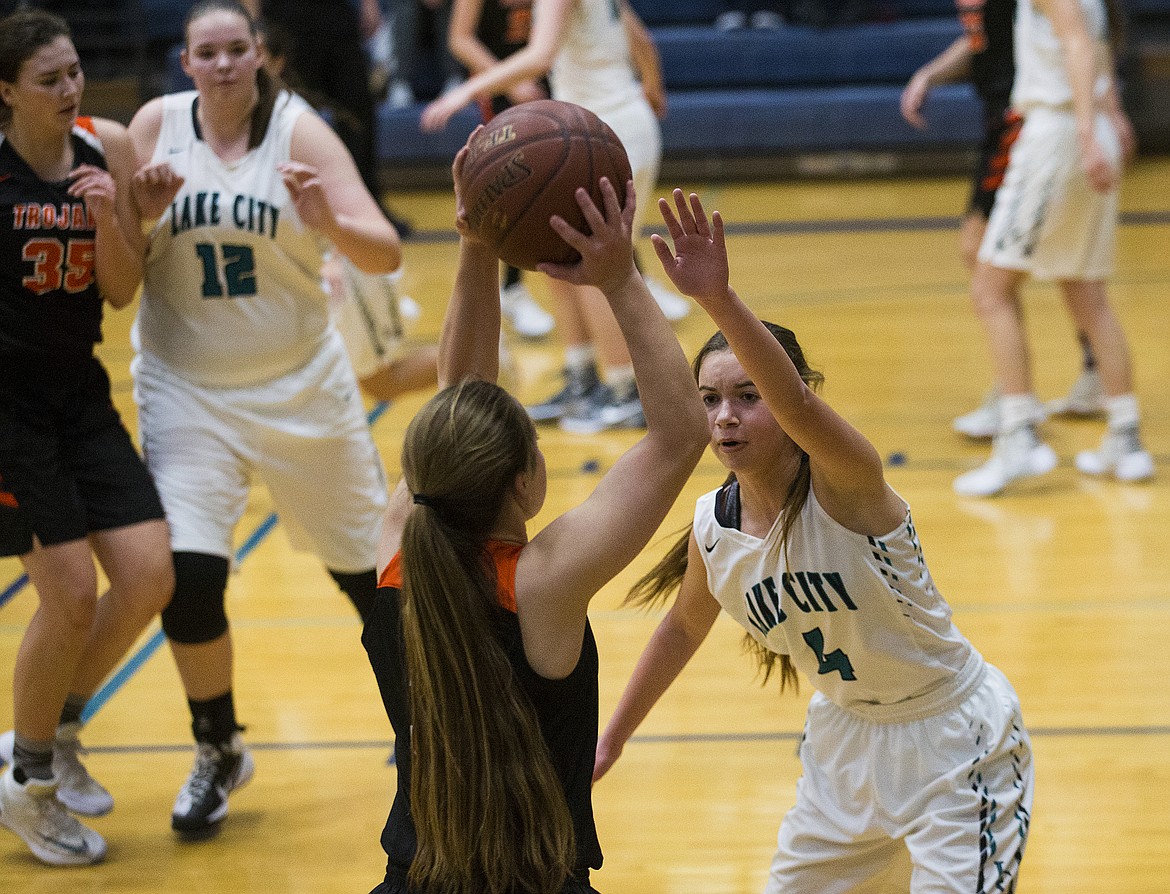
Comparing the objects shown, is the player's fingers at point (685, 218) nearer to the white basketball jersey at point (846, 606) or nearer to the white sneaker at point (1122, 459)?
the white basketball jersey at point (846, 606)

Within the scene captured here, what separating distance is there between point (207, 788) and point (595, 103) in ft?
11.6

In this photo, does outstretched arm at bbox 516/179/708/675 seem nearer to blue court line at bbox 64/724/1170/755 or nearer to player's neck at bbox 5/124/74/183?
player's neck at bbox 5/124/74/183

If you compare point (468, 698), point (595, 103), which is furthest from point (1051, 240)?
point (468, 698)

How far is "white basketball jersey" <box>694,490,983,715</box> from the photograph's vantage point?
264 centimetres

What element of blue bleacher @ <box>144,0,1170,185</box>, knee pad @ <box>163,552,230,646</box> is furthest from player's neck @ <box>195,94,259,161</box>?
blue bleacher @ <box>144,0,1170,185</box>

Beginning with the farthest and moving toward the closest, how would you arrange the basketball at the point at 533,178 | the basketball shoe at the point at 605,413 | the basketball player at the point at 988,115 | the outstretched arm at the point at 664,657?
the basketball shoe at the point at 605,413, the basketball player at the point at 988,115, the outstretched arm at the point at 664,657, the basketball at the point at 533,178

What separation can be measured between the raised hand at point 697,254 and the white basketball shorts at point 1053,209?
3771mm

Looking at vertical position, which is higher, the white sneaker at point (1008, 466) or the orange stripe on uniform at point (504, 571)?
the orange stripe on uniform at point (504, 571)

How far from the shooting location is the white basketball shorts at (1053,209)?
567 centimetres

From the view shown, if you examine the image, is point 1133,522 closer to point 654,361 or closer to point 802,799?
point 802,799

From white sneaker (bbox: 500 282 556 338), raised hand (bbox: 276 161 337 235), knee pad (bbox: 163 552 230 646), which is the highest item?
raised hand (bbox: 276 161 337 235)

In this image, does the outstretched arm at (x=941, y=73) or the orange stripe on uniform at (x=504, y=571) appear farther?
the outstretched arm at (x=941, y=73)

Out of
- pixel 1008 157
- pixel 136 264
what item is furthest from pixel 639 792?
pixel 1008 157

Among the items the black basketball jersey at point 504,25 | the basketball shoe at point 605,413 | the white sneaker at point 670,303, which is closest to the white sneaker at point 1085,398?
the basketball shoe at point 605,413
